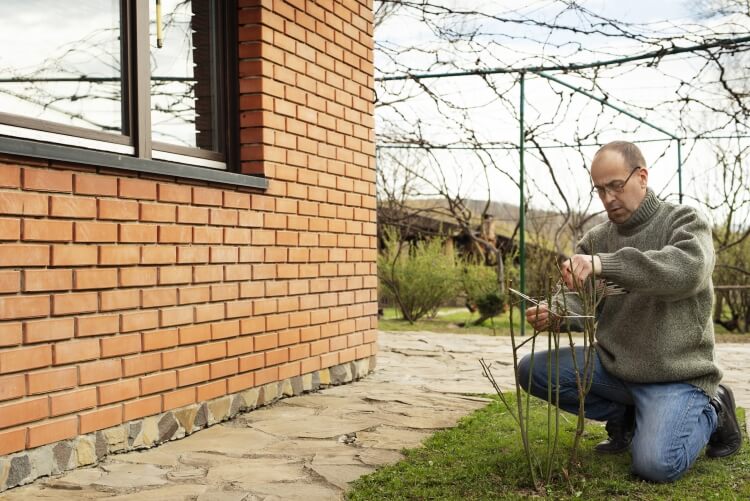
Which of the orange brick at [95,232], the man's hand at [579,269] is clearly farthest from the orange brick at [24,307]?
the man's hand at [579,269]

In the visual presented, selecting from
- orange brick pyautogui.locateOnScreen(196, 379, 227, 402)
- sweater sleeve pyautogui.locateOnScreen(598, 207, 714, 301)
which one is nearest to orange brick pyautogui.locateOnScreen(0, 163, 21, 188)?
orange brick pyautogui.locateOnScreen(196, 379, 227, 402)

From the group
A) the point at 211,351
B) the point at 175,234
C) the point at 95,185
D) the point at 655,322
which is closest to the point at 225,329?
the point at 211,351

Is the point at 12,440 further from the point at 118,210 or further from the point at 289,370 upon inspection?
the point at 289,370

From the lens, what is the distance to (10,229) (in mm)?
2688

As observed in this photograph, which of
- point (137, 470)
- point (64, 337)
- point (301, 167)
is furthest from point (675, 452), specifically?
point (301, 167)

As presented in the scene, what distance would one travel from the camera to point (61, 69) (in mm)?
3186

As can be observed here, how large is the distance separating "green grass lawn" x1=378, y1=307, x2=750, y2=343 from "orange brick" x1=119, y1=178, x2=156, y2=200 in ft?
18.3

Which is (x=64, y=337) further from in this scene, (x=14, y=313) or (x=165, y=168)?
(x=165, y=168)

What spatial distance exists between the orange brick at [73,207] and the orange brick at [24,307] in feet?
1.01

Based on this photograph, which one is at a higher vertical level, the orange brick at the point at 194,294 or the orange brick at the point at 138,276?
the orange brick at the point at 138,276

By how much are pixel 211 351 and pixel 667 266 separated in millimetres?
2055

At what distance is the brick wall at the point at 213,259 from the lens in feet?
9.13

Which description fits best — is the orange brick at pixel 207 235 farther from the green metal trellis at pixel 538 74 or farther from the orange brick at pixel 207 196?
the green metal trellis at pixel 538 74

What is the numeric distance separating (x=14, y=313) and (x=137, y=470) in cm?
74
